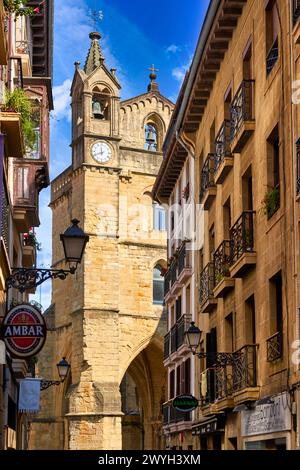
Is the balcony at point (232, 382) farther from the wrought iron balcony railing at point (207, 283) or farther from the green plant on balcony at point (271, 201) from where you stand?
the green plant on balcony at point (271, 201)

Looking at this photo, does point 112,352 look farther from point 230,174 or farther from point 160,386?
point 230,174


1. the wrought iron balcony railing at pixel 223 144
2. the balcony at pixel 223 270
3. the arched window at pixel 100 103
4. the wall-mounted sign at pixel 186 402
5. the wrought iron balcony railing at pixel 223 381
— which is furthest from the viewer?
the arched window at pixel 100 103

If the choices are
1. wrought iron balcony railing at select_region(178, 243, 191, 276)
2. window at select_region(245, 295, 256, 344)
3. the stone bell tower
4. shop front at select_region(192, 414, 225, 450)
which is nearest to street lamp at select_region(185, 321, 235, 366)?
window at select_region(245, 295, 256, 344)

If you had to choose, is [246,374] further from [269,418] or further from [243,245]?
[243,245]

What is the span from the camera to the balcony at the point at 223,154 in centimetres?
2148

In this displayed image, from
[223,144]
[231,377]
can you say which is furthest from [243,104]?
[231,377]

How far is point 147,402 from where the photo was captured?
2247 inches

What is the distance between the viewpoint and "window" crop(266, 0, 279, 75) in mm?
17859

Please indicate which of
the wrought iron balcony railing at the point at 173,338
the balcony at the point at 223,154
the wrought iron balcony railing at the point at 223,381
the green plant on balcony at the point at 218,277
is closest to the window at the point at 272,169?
the balcony at the point at 223,154

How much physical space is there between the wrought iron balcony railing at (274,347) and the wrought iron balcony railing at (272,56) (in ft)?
15.6

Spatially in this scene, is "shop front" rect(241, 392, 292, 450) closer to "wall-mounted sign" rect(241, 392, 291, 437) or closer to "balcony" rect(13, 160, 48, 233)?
"wall-mounted sign" rect(241, 392, 291, 437)

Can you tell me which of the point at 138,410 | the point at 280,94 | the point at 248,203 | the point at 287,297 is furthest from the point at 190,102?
the point at 138,410

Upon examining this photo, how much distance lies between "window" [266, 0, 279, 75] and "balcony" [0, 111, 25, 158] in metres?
4.54

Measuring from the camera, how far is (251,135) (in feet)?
63.9
